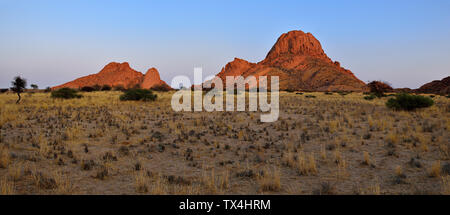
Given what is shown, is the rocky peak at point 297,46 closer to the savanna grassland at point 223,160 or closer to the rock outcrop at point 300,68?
the rock outcrop at point 300,68

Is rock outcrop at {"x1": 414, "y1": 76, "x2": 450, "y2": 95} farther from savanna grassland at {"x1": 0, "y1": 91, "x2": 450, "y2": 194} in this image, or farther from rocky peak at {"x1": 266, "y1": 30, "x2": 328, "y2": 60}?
savanna grassland at {"x1": 0, "y1": 91, "x2": 450, "y2": 194}

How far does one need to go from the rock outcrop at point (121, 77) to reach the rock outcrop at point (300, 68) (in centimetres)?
4625

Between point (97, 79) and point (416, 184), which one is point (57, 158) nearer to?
point (416, 184)

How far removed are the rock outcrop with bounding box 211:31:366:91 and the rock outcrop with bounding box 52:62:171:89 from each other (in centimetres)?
4625

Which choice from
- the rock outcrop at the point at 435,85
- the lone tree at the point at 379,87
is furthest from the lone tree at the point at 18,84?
the rock outcrop at the point at 435,85

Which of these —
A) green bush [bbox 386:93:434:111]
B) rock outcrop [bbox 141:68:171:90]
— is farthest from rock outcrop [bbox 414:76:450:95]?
rock outcrop [bbox 141:68:171:90]

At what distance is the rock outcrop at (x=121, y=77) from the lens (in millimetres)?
145750

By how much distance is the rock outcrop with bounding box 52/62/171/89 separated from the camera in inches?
5738

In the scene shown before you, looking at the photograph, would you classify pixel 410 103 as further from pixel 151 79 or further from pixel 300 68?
pixel 151 79

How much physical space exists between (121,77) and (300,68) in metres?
104

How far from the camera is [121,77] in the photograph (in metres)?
151

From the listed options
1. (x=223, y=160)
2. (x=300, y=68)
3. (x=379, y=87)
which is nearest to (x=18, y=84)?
(x=223, y=160)

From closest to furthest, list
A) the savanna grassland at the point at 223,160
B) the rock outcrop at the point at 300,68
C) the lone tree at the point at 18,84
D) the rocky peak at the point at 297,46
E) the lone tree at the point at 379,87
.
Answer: the savanna grassland at the point at 223,160
the lone tree at the point at 18,84
the lone tree at the point at 379,87
the rock outcrop at the point at 300,68
the rocky peak at the point at 297,46
